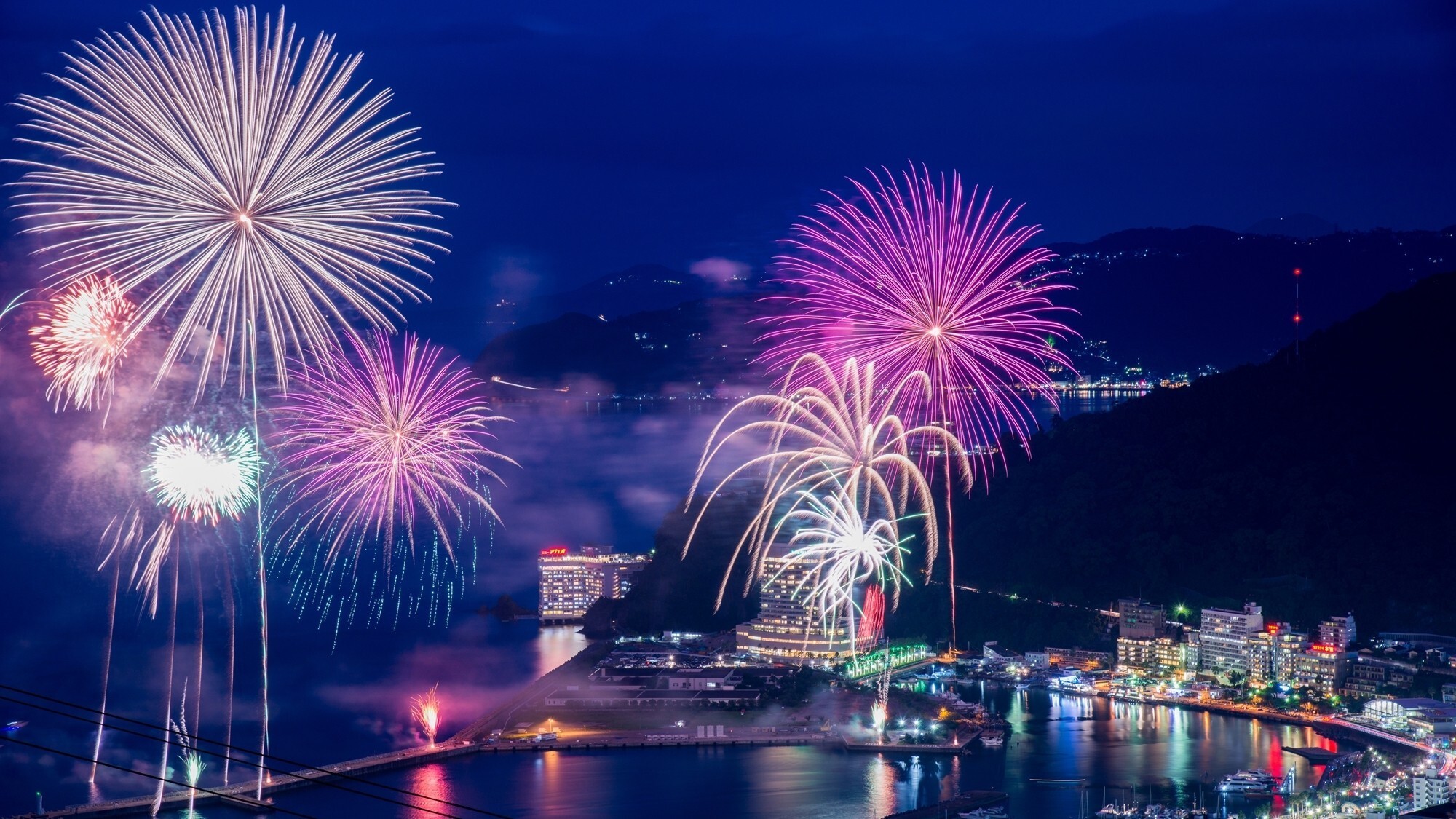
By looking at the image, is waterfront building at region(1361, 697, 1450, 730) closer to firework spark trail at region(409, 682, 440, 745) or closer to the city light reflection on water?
the city light reflection on water

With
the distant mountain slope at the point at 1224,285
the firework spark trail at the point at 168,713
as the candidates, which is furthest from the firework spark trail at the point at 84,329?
the distant mountain slope at the point at 1224,285

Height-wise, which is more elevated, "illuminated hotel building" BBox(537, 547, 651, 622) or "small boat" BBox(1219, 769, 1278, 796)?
"illuminated hotel building" BBox(537, 547, 651, 622)

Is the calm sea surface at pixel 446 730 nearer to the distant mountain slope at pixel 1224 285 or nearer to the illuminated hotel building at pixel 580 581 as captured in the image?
the illuminated hotel building at pixel 580 581

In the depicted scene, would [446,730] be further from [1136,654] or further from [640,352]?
[640,352]

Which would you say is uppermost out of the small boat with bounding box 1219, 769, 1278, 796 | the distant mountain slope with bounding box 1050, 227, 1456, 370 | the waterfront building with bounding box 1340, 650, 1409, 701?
the distant mountain slope with bounding box 1050, 227, 1456, 370

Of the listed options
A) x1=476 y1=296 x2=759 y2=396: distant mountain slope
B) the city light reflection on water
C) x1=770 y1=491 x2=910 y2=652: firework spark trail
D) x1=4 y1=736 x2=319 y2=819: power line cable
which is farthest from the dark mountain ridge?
x1=4 y1=736 x2=319 y2=819: power line cable

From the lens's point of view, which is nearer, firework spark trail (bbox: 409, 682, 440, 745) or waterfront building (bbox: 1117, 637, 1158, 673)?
firework spark trail (bbox: 409, 682, 440, 745)

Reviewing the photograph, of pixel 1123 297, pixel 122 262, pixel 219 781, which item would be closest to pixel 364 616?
pixel 219 781
